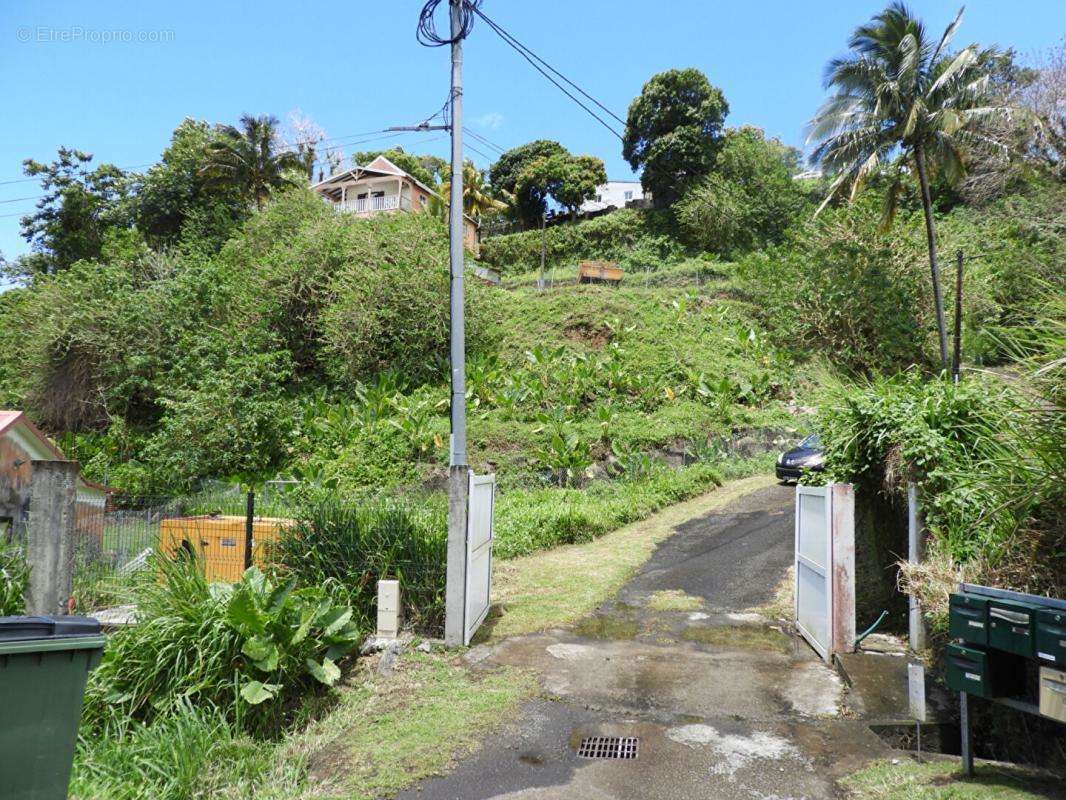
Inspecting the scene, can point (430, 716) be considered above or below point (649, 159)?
below

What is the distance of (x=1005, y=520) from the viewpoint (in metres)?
5.07

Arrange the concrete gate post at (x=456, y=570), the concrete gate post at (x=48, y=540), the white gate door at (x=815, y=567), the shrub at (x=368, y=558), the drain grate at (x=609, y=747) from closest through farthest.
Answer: the drain grate at (x=609, y=747) → the concrete gate post at (x=48, y=540) → the white gate door at (x=815, y=567) → the concrete gate post at (x=456, y=570) → the shrub at (x=368, y=558)

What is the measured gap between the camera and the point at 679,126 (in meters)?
42.1

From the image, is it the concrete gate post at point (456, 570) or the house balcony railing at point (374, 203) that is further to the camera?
the house balcony railing at point (374, 203)

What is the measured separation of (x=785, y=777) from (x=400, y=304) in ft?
65.0

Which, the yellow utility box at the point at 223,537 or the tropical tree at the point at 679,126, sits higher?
the tropical tree at the point at 679,126

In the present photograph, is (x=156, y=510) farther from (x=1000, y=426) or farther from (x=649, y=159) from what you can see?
(x=649, y=159)

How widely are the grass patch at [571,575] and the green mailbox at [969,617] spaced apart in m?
4.78

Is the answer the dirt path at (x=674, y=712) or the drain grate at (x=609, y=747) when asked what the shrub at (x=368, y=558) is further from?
the drain grate at (x=609, y=747)

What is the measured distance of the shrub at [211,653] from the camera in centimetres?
578

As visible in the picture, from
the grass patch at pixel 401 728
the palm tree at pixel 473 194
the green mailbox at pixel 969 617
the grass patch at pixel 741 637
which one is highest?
the palm tree at pixel 473 194

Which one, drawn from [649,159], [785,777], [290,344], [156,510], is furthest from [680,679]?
[649,159]

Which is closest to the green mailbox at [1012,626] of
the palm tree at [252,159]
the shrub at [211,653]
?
the shrub at [211,653]

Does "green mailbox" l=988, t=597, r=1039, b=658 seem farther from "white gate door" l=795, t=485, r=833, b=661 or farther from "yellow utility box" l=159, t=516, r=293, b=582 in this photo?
"yellow utility box" l=159, t=516, r=293, b=582
